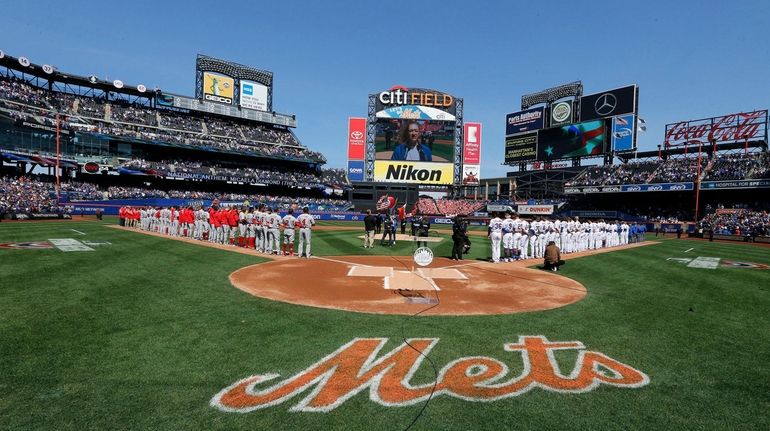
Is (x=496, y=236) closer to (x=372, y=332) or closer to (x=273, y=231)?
(x=273, y=231)

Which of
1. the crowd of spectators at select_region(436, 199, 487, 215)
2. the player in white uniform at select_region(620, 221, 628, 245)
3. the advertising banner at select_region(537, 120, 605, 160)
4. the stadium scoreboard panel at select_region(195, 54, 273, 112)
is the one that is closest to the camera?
the player in white uniform at select_region(620, 221, 628, 245)

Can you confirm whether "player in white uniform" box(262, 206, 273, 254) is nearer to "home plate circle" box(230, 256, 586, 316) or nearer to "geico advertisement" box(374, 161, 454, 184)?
"home plate circle" box(230, 256, 586, 316)

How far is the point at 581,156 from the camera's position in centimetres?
5303

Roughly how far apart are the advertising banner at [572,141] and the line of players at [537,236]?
32.2 metres

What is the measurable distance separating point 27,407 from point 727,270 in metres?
18.6

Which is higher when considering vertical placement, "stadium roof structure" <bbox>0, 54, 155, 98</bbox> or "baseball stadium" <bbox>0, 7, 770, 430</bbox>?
"stadium roof structure" <bbox>0, 54, 155, 98</bbox>

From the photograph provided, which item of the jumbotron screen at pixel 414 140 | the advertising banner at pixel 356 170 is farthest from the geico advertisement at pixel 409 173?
the advertising banner at pixel 356 170

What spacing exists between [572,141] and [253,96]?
164ft

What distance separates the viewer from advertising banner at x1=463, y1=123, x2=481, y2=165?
5672cm

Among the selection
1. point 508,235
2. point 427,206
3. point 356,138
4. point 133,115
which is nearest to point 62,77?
point 133,115

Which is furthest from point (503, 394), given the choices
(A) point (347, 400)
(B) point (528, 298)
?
(B) point (528, 298)

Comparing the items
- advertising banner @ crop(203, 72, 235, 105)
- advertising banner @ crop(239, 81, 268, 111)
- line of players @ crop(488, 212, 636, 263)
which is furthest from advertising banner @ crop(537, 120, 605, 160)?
advertising banner @ crop(203, 72, 235, 105)

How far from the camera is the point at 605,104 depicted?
5044cm

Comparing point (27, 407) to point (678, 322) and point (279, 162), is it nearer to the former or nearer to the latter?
point (678, 322)
